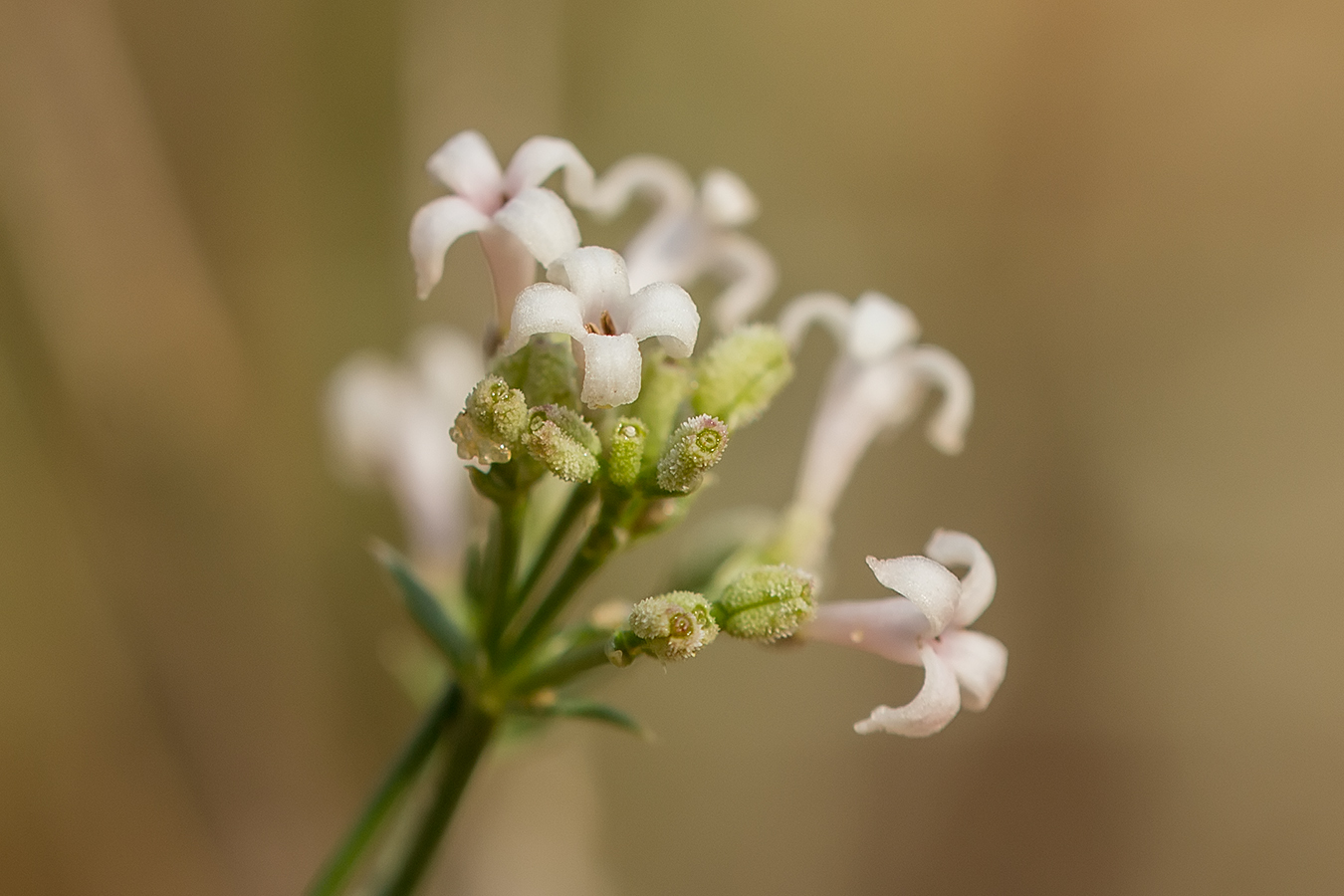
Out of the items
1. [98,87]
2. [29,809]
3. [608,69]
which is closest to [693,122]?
[608,69]

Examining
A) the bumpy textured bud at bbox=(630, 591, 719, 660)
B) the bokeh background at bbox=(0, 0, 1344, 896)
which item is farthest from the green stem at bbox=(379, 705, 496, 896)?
the bokeh background at bbox=(0, 0, 1344, 896)

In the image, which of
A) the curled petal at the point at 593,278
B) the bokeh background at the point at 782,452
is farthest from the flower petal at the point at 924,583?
the bokeh background at the point at 782,452

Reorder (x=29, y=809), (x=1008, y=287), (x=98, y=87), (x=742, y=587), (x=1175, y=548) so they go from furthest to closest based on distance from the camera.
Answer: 1. (x=1008, y=287)
2. (x=1175, y=548)
3. (x=29, y=809)
4. (x=98, y=87)
5. (x=742, y=587)

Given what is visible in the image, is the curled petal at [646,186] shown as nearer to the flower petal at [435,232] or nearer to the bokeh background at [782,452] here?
the flower petal at [435,232]

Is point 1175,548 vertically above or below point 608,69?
below

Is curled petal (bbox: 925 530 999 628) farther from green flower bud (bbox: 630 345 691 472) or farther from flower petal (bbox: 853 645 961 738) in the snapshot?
green flower bud (bbox: 630 345 691 472)

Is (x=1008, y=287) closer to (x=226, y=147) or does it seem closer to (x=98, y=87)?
(x=226, y=147)

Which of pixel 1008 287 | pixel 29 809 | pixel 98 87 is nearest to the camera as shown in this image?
pixel 98 87
